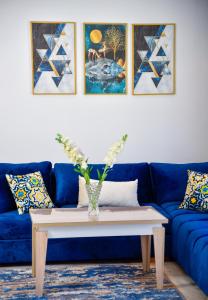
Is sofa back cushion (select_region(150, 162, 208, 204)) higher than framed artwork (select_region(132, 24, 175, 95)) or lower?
lower

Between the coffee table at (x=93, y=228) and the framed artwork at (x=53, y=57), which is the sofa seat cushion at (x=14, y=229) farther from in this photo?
the framed artwork at (x=53, y=57)

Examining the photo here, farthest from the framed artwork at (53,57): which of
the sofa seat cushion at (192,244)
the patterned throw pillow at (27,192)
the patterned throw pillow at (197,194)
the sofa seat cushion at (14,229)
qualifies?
the sofa seat cushion at (192,244)

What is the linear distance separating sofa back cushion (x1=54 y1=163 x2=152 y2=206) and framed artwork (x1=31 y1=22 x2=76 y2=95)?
0.83 metres

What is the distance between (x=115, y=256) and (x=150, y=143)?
4.65 feet

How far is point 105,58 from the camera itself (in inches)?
199

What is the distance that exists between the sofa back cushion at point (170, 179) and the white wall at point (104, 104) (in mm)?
380

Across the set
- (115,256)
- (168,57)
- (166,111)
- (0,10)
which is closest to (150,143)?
(166,111)

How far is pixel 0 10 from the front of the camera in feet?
16.2

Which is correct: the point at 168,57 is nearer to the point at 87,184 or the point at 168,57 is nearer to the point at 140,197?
the point at 140,197

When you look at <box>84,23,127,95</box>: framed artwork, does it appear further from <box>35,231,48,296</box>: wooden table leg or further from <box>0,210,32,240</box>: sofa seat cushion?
<box>35,231,48,296</box>: wooden table leg

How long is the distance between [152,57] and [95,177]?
4.52 ft

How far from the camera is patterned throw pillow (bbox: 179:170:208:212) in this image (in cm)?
428

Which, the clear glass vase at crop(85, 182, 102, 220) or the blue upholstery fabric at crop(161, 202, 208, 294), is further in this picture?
the clear glass vase at crop(85, 182, 102, 220)

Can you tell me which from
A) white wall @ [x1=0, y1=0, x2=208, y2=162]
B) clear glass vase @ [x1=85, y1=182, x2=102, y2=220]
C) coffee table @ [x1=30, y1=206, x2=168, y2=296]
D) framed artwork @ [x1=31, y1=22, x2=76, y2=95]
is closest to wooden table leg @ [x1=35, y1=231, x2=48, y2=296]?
coffee table @ [x1=30, y1=206, x2=168, y2=296]
